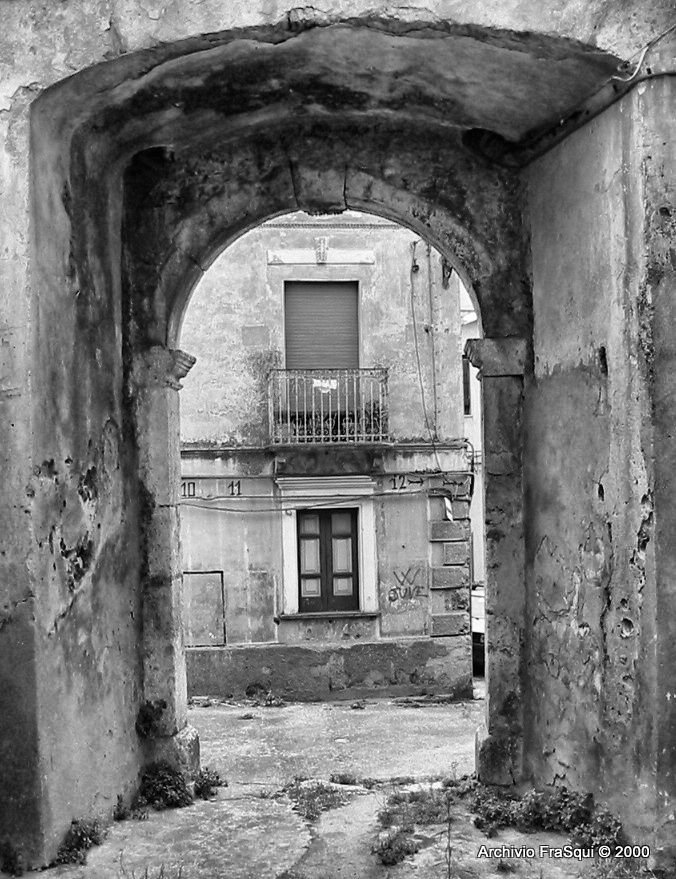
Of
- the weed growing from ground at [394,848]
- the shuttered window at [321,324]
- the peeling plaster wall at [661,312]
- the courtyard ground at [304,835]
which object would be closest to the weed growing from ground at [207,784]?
the courtyard ground at [304,835]

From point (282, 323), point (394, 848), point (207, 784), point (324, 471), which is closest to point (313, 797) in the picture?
point (207, 784)

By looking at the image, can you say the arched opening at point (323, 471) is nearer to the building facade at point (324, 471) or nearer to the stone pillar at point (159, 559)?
the building facade at point (324, 471)

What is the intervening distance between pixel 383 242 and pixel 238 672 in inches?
238

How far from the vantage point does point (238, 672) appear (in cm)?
1289

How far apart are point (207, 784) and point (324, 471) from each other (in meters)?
7.08

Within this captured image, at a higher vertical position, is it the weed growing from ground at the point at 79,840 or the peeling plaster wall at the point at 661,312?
the peeling plaster wall at the point at 661,312

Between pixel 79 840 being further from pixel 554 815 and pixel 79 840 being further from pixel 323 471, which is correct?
pixel 323 471

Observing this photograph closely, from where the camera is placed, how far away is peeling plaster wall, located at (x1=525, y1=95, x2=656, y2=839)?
4551 millimetres

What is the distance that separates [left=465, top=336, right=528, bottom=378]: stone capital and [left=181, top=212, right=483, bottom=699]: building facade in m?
6.81

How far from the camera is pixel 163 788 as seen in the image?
5.96m

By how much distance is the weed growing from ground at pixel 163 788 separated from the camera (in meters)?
5.90

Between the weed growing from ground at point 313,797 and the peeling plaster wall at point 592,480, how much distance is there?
1.20 meters

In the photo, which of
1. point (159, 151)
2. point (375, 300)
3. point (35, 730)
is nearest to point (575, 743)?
point (35, 730)

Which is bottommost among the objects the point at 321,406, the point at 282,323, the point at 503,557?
the point at 503,557
